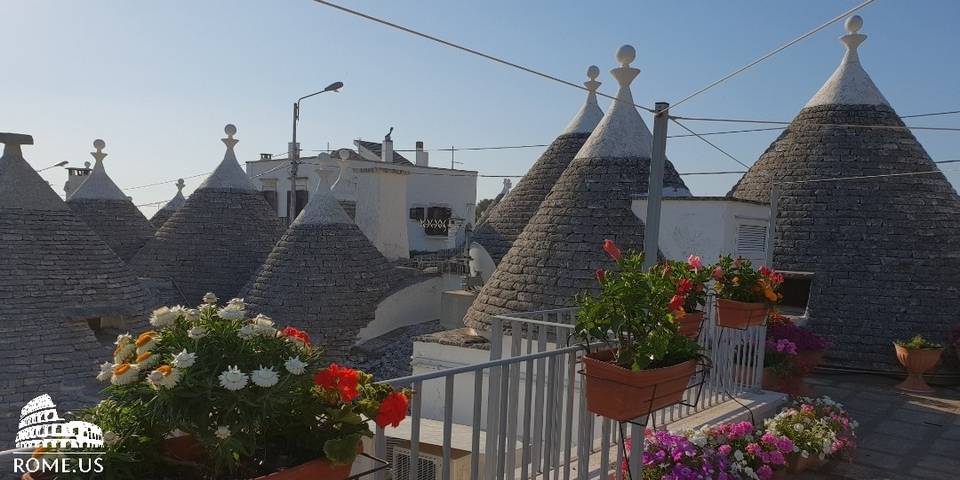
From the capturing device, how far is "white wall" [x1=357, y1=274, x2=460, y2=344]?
49.6 feet

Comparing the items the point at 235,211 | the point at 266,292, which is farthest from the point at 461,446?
the point at 235,211

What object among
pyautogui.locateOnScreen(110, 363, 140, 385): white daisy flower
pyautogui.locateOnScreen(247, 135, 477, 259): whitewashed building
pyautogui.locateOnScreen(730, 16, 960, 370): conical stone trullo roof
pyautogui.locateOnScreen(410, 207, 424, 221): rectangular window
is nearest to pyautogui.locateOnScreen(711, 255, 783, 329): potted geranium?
pyautogui.locateOnScreen(110, 363, 140, 385): white daisy flower

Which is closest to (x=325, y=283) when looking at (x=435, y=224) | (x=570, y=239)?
(x=570, y=239)

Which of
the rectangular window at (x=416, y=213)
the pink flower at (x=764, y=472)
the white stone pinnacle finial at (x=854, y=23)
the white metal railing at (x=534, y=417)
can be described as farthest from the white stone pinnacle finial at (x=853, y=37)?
the rectangular window at (x=416, y=213)

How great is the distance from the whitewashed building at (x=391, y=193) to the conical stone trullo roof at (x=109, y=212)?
457 centimetres

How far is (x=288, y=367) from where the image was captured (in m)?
2.15

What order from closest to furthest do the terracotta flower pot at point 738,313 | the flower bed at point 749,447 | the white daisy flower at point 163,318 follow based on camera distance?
the white daisy flower at point 163,318 → the flower bed at point 749,447 → the terracotta flower pot at point 738,313

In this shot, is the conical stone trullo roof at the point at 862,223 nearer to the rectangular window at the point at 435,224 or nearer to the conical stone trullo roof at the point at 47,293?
the conical stone trullo roof at the point at 47,293

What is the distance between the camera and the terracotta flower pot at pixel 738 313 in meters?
5.58

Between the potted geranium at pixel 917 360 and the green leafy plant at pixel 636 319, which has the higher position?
the green leafy plant at pixel 636 319

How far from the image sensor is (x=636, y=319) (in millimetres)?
3412

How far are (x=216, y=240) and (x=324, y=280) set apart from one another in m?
3.72

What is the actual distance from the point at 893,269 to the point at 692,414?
23.5ft

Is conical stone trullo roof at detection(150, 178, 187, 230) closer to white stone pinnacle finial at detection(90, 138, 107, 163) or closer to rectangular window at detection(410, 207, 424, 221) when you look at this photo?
white stone pinnacle finial at detection(90, 138, 107, 163)
